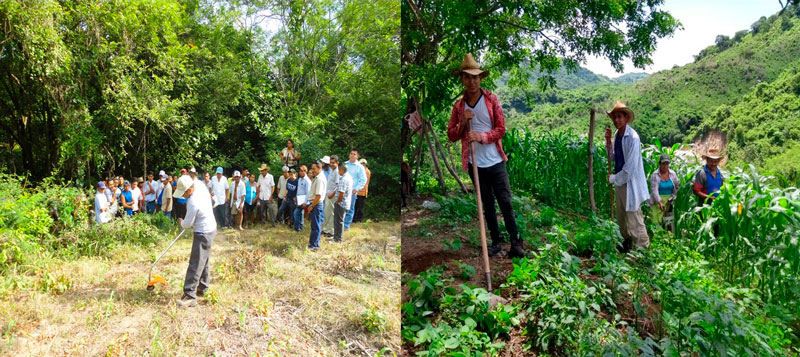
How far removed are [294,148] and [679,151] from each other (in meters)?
4.08

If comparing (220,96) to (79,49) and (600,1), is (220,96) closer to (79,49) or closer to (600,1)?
(79,49)

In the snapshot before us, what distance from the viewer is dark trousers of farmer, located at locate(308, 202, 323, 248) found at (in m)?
2.43

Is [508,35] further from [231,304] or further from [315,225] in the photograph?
[231,304]

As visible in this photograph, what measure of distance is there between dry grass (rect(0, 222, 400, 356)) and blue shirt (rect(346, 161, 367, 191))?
0.27m

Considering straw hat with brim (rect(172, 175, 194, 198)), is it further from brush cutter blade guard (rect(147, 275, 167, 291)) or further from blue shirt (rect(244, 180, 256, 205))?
brush cutter blade guard (rect(147, 275, 167, 291))

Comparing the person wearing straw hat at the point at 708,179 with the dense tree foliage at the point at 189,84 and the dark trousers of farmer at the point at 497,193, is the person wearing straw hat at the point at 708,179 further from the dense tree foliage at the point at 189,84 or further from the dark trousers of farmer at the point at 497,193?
the dense tree foliage at the point at 189,84

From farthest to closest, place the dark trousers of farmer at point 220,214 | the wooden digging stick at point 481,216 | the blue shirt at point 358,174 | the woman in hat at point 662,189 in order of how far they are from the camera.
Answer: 1. the woman in hat at point 662,189
2. the dark trousers of farmer at point 220,214
3. the blue shirt at point 358,174
4. the wooden digging stick at point 481,216

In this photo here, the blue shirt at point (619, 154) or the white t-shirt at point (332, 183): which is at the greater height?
the blue shirt at point (619, 154)

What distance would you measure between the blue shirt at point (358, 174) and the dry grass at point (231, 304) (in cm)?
27

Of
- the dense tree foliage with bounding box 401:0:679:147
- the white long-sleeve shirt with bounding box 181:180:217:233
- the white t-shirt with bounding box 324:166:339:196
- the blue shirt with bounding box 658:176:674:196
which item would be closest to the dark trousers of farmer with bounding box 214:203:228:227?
the white long-sleeve shirt with bounding box 181:180:217:233

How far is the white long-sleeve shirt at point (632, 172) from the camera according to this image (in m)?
2.60

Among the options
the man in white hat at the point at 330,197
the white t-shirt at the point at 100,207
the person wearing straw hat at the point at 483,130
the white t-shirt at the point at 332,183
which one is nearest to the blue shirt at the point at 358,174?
the man in white hat at the point at 330,197

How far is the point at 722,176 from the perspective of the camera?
3.51 metres

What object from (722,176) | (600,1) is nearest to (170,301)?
(600,1)
